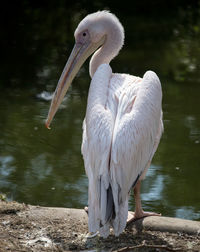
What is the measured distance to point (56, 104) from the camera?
14.9 ft

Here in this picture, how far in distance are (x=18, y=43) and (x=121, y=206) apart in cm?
856

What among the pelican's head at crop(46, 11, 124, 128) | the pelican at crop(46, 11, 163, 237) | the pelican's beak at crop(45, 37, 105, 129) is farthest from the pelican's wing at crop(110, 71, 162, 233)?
the pelican's head at crop(46, 11, 124, 128)

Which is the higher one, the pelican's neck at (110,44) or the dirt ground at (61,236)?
the pelican's neck at (110,44)

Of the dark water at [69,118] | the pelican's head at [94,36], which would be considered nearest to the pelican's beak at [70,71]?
the pelican's head at [94,36]

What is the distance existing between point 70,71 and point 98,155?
1.26m

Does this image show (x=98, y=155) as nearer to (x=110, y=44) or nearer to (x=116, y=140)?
(x=116, y=140)

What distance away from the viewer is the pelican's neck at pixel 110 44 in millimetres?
4840

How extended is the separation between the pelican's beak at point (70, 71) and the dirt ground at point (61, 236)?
810mm

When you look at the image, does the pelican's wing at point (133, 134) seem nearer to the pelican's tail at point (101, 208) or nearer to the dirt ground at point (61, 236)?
the pelican's tail at point (101, 208)

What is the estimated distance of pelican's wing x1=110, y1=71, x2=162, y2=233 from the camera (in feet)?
11.8

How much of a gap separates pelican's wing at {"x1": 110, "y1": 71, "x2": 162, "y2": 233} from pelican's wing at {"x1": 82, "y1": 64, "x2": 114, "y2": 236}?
0.05m

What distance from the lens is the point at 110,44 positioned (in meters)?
4.87

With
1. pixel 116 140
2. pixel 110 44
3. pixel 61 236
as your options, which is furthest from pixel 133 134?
pixel 110 44

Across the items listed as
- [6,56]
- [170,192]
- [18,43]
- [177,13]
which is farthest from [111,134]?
[177,13]
